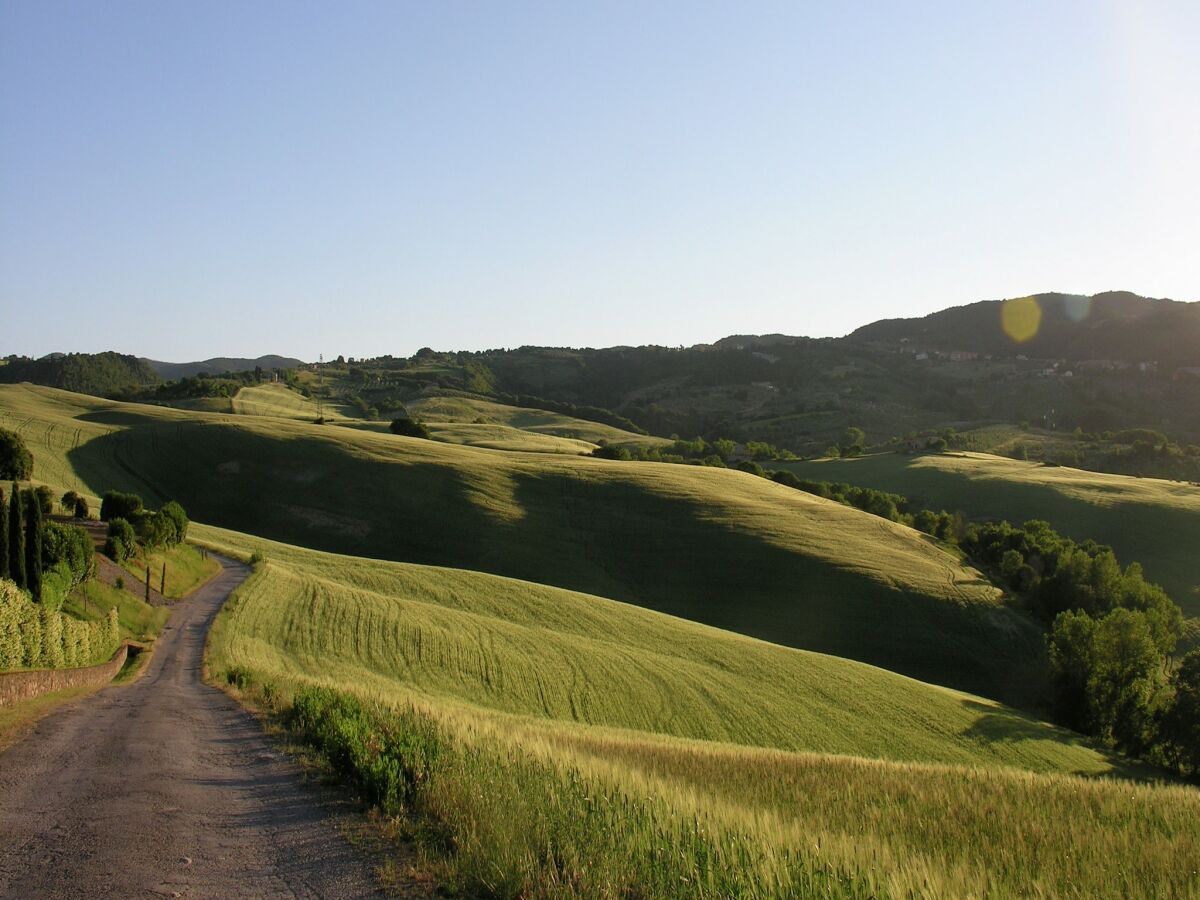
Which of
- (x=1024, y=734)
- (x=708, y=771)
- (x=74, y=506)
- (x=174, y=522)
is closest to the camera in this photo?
(x=708, y=771)

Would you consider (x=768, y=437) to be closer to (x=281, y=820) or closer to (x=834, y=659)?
(x=834, y=659)

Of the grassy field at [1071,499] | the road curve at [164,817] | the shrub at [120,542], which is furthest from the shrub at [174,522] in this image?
the grassy field at [1071,499]

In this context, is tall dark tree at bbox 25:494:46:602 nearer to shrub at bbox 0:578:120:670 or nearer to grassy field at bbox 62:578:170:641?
shrub at bbox 0:578:120:670

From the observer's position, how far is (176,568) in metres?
42.0

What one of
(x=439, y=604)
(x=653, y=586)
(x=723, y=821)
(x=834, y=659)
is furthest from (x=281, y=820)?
(x=653, y=586)

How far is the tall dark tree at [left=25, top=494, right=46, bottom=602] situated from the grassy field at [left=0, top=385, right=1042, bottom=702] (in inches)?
1408

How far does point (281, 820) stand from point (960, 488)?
101942 mm

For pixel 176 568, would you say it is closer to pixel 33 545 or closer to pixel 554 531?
pixel 33 545

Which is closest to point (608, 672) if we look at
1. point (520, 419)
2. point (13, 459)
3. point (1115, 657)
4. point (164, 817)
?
point (164, 817)

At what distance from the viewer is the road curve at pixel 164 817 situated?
6.86 meters

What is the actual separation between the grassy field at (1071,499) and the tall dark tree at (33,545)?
73.9 m

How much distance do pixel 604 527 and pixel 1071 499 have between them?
2117 inches

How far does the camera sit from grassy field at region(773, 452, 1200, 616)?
2990 inches

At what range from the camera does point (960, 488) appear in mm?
99938
